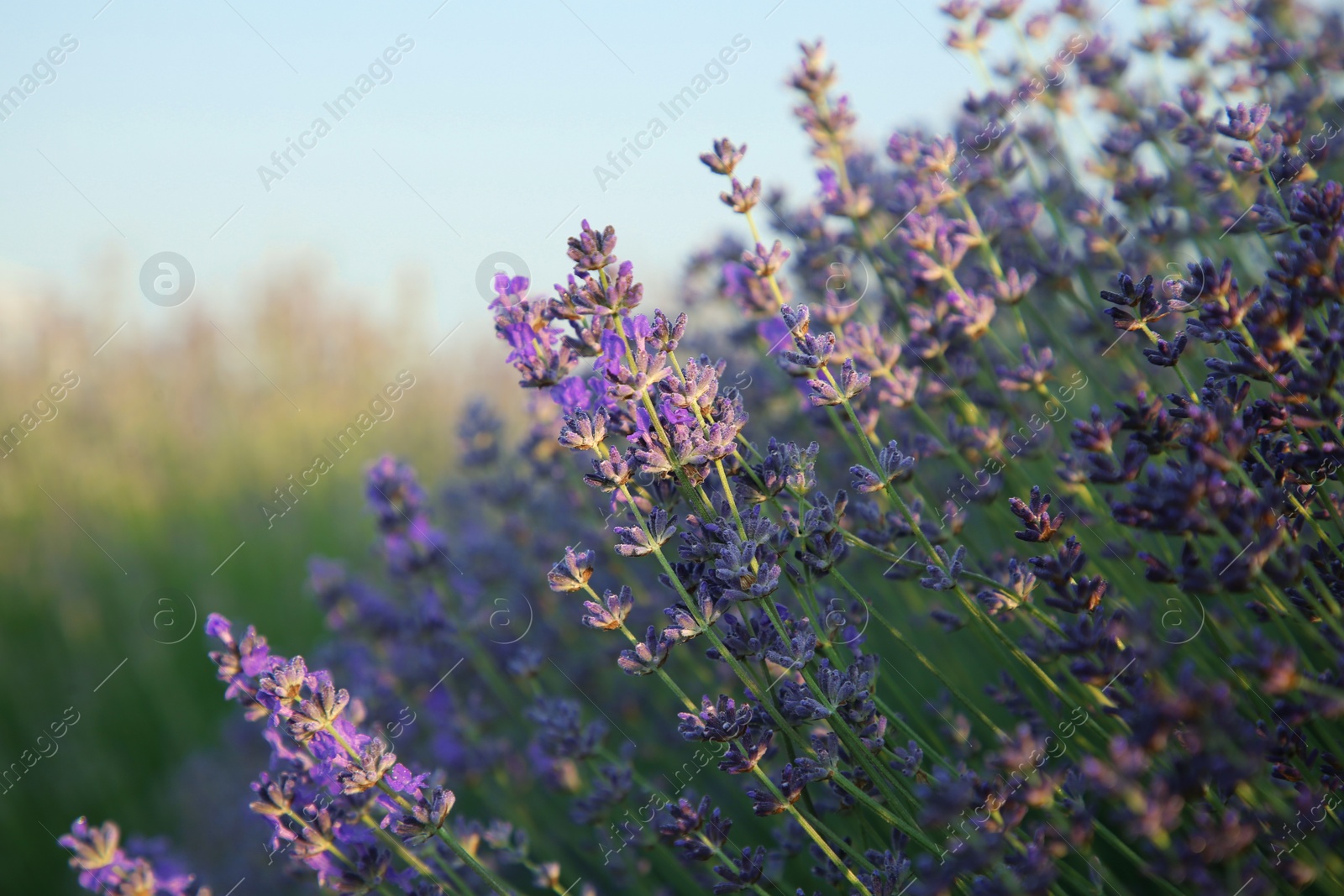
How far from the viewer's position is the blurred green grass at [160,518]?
387 centimetres

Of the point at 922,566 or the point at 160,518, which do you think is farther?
the point at 160,518

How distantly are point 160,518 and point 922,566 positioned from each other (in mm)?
5365

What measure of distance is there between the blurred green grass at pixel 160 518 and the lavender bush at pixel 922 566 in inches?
68.0

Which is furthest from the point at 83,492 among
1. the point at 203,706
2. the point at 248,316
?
the point at 248,316

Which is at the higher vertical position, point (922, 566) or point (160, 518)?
point (160, 518)

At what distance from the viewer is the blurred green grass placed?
3867mm

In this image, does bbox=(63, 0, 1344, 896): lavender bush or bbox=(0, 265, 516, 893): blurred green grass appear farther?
bbox=(0, 265, 516, 893): blurred green grass

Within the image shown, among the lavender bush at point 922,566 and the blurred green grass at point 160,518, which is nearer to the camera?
the lavender bush at point 922,566

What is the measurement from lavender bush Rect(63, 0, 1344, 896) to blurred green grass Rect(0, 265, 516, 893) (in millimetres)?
1728

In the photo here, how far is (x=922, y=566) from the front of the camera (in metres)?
1.64

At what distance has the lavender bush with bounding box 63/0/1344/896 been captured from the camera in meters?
1.20

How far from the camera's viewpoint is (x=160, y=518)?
5.47 m

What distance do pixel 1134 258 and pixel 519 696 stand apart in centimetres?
236

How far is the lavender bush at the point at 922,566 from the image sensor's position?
A: 120cm
